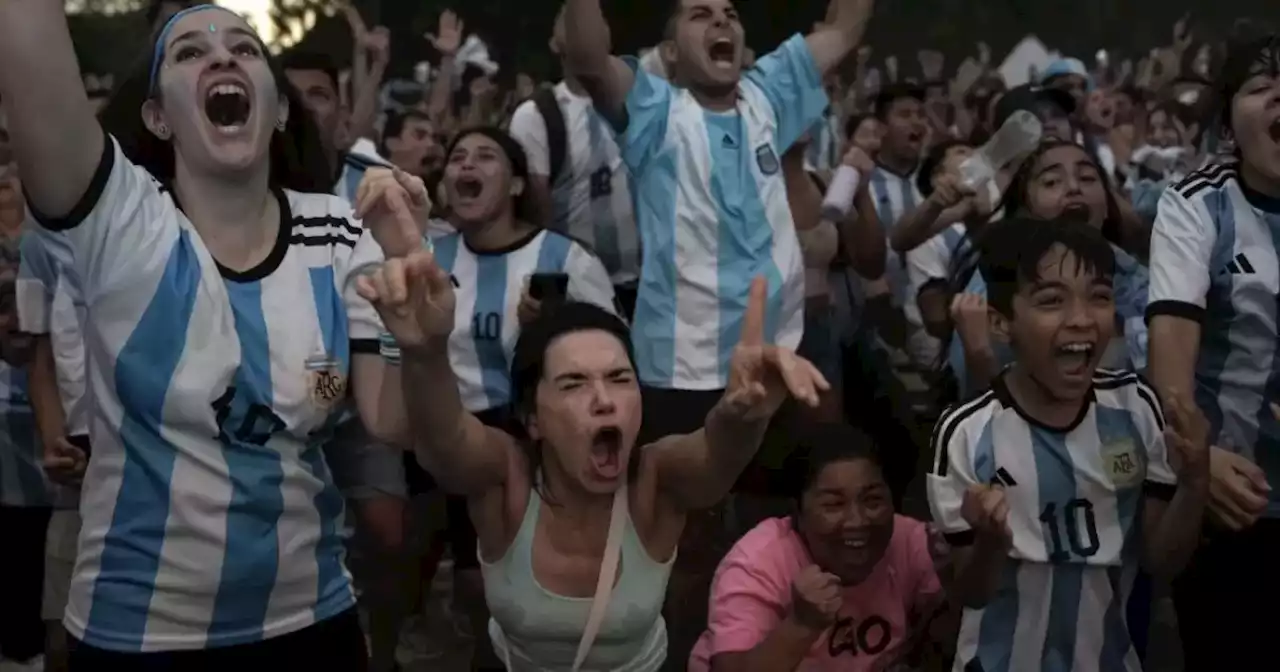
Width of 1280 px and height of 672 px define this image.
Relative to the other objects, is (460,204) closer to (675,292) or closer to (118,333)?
(675,292)

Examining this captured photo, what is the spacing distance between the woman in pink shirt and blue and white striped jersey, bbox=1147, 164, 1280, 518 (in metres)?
0.75

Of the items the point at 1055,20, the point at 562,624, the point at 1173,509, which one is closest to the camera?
the point at 562,624

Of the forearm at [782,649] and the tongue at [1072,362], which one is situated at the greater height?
the tongue at [1072,362]

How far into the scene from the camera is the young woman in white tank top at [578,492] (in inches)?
102

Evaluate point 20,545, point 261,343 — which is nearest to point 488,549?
point 261,343

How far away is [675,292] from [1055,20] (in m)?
9.23

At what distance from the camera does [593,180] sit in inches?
203

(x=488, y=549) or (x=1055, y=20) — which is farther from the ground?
(x=1055, y=20)

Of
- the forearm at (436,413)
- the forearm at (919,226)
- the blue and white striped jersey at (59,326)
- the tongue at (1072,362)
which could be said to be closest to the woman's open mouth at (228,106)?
the forearm at (436,413)

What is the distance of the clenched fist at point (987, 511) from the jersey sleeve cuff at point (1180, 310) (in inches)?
27.7

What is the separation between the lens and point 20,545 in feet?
14.2

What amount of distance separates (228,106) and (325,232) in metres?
0.27

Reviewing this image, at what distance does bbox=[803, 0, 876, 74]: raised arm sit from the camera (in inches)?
176

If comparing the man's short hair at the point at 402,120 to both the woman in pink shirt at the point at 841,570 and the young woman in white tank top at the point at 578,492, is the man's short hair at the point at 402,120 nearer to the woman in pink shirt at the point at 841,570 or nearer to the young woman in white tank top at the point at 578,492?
the woman in pink shirt at the point at 841,570
